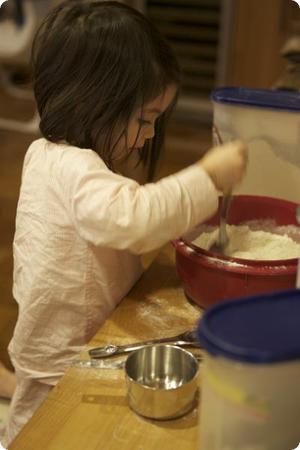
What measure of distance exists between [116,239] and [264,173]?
60 cm

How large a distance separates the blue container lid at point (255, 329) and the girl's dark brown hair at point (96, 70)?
1.72ft

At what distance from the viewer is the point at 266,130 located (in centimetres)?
125

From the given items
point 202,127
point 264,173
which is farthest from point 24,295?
point 202,127

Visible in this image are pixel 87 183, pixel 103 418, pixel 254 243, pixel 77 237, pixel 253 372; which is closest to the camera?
pixel 253 372

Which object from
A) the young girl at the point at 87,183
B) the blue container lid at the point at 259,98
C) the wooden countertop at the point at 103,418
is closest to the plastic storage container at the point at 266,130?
the blue container lid at the point at 259,98

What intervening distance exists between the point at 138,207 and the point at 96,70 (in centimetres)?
26

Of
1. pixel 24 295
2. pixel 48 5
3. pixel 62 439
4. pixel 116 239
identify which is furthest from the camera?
pixel 48 5

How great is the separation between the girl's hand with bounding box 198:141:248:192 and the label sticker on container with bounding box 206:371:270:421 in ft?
1.29

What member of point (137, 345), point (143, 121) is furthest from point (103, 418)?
point (143, 121)

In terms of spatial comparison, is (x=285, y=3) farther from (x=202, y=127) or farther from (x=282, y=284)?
(x=282, y=284)

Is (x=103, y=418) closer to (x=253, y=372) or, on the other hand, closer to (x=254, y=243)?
(x=253, y=372)

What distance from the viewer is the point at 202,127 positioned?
152 inches

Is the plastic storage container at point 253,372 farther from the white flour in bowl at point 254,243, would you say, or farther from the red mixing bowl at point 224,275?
the white flour in bowl at point 254,243

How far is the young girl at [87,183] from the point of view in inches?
33.2
